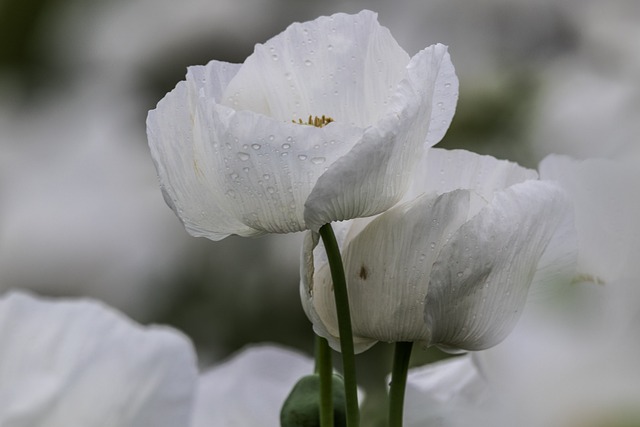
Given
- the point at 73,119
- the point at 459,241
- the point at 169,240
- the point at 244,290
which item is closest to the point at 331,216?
the point at 459,241

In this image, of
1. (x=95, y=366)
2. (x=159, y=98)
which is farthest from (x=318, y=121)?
(x=159, y=98)

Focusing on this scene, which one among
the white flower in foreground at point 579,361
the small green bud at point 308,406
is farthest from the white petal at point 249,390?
the white flower in foreground at point 579,361

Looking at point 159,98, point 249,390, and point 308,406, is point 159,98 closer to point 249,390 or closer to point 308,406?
point 249,390

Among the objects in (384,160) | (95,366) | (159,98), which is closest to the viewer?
(384,160)

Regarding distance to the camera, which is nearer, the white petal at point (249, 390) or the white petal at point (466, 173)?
the white petal at point (466, 173)

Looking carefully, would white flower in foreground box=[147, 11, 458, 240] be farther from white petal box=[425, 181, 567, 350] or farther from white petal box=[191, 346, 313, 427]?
white petal box=[191, 346, 313, 427]

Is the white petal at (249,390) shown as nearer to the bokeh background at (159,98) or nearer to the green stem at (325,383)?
the bokeh background at (159,98)
